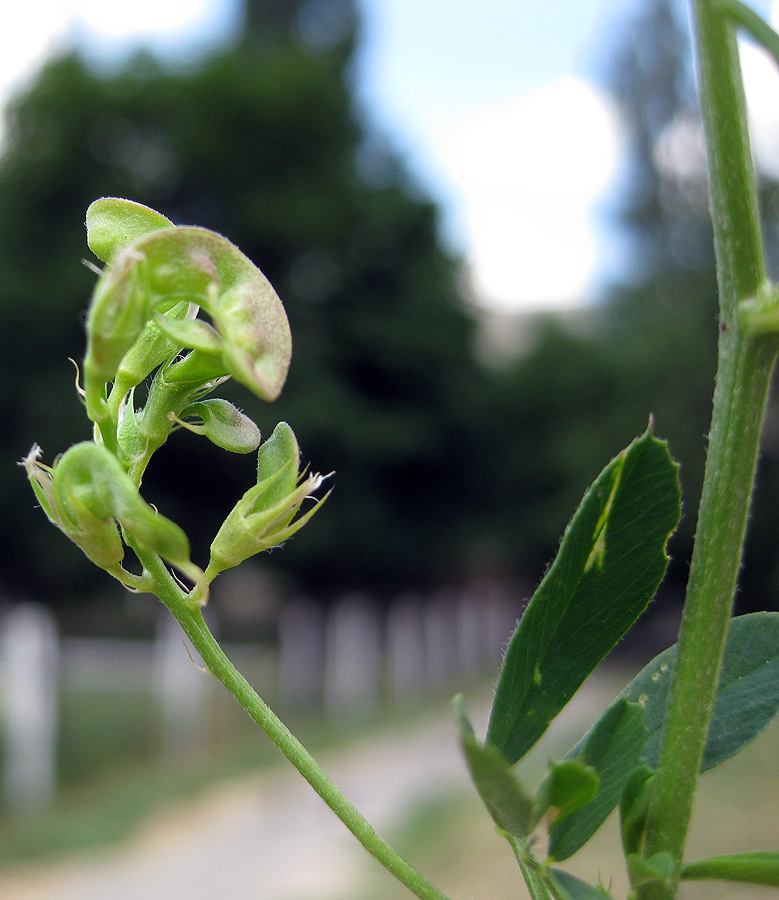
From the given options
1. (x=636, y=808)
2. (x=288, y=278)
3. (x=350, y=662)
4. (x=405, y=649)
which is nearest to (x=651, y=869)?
(x=636, y=808)

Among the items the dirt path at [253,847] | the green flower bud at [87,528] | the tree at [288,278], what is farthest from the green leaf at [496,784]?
the tree at [288,278]

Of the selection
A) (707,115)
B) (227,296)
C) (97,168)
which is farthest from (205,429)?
(97,168)

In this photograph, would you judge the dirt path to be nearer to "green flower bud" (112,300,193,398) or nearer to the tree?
"green flower bud" (112,300,193,398)

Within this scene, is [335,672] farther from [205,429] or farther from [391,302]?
[205,429]

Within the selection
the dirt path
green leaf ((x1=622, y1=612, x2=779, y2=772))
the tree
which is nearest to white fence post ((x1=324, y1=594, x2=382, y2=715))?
the tree

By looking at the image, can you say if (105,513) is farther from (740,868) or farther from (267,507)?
(740,868)

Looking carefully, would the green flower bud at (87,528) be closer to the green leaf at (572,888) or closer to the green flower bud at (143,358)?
the green flower bud at (143,358)
